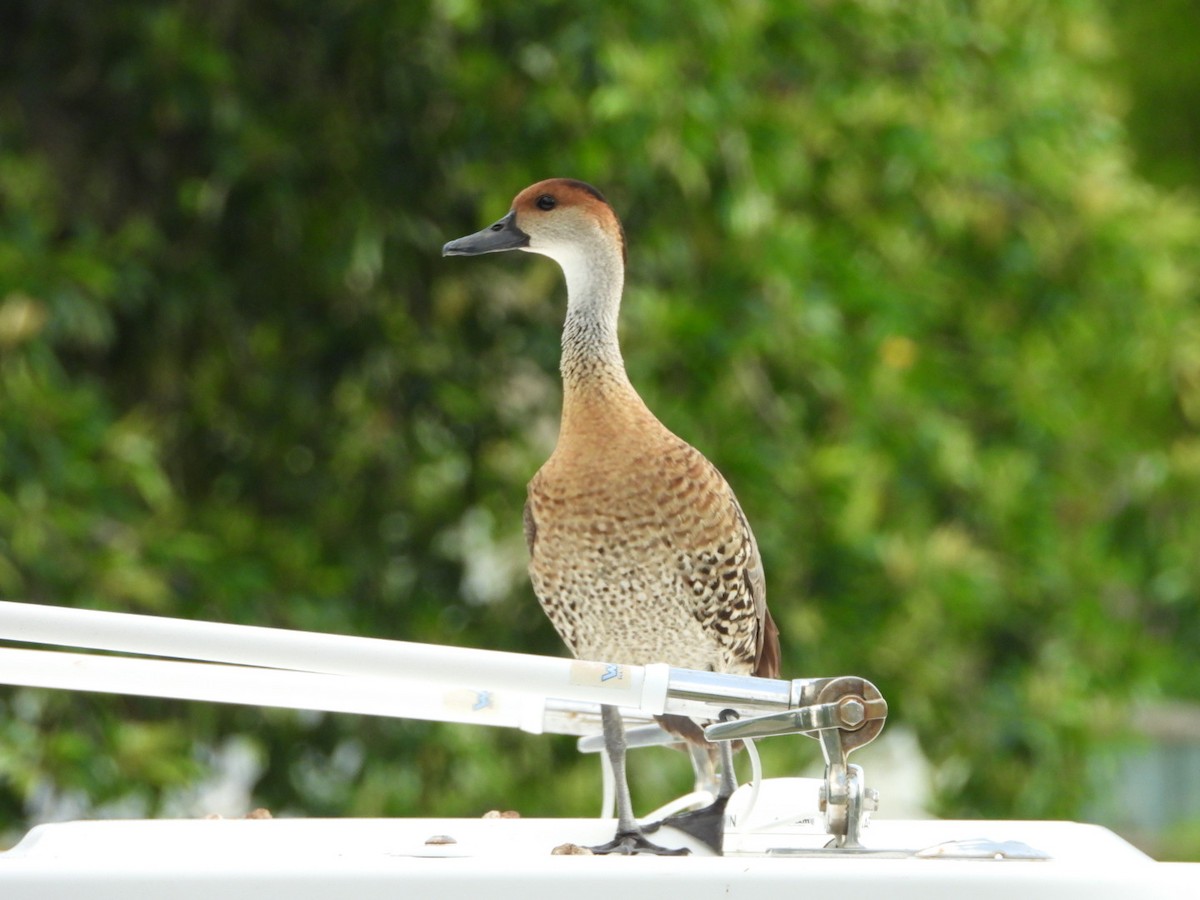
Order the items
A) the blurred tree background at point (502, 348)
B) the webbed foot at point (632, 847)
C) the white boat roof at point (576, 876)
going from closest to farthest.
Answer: the white boat roof at point (576, 876), the webbed foot at point (632, 847), the blurred tree background at point (502, 348)

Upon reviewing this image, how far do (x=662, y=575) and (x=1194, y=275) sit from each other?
312 cm

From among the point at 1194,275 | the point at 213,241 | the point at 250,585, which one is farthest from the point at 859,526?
the point at 1194,275

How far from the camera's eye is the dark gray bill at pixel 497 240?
1448 mm

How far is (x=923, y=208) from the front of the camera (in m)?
3.57

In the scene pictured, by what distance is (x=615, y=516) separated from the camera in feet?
4.63

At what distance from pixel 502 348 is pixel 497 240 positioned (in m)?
1.70

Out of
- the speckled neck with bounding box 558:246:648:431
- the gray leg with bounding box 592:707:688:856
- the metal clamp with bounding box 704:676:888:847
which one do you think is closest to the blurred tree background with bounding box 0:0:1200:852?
the speckled neck with bounding box 558:246:648:431

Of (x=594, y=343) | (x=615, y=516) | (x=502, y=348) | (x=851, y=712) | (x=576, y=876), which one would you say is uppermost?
(x=502, y=348)

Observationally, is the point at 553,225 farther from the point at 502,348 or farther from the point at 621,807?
the point at 502,348

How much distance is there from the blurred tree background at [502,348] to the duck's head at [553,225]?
4.10 ft

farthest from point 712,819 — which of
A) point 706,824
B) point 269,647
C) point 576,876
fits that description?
point 269,647

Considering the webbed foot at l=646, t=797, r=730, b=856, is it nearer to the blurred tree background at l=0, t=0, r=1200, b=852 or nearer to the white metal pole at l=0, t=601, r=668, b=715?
the white metal pole at l=0, t=601, r=668, b=715

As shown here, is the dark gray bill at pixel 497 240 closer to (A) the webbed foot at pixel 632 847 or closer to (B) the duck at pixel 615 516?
(B) the duck at pixel 615 516

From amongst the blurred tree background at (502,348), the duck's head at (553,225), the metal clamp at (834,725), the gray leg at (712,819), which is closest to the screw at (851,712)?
the metal clamp at (834,725)
